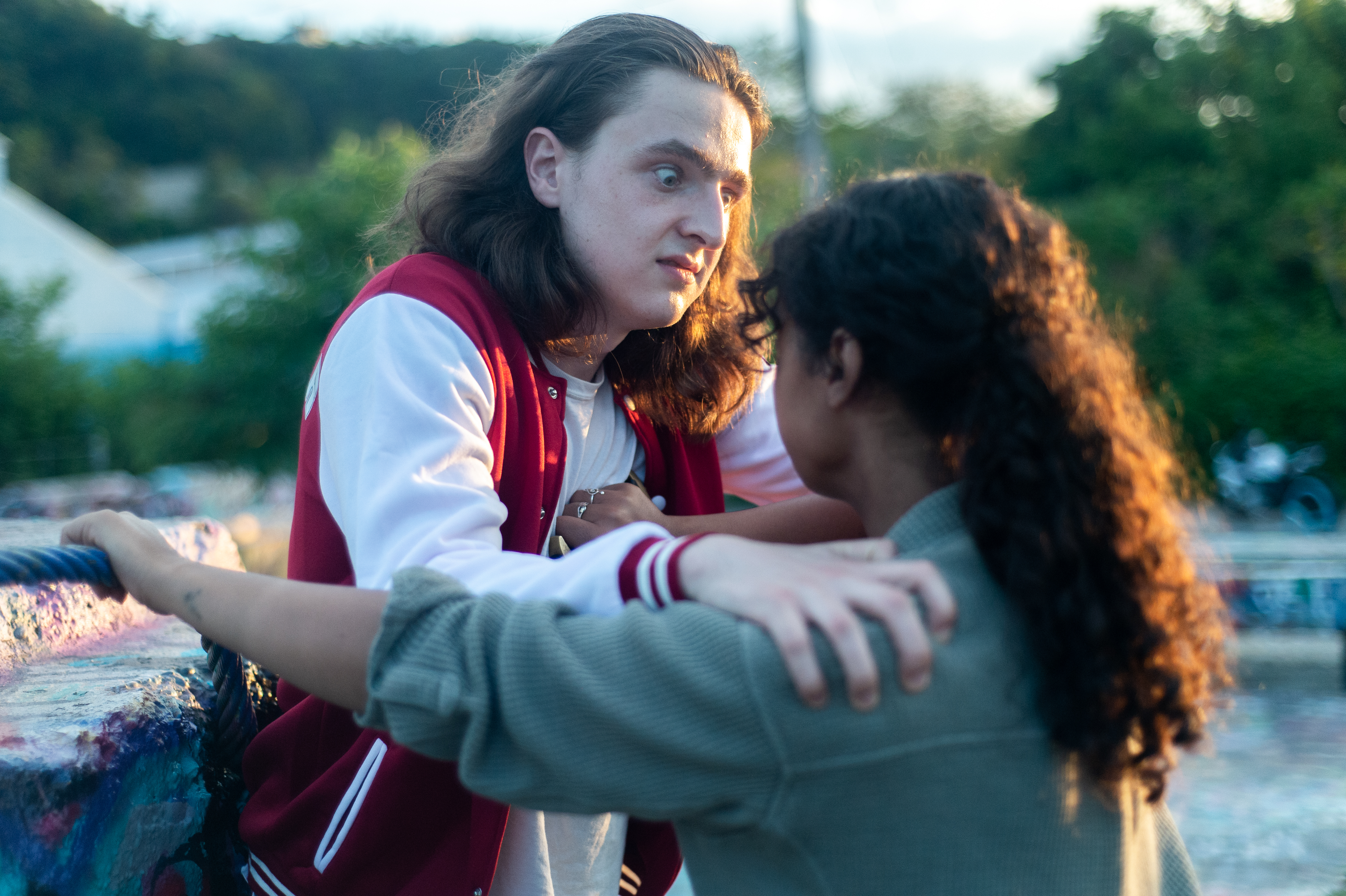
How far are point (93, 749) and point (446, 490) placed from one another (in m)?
0.54

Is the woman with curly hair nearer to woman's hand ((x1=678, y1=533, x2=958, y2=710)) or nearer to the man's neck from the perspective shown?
woman's hand ((x1=678, y1=533, x2=958, y2=710))

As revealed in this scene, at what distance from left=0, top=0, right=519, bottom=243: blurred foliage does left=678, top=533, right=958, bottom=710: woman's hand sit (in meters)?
40.2

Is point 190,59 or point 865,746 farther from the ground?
point 190,59

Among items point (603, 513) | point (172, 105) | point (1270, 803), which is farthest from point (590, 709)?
point (172, 105)

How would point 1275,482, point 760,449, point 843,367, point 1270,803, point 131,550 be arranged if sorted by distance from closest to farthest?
1. point 843,367
2. point 131,550
3. point 760,449
4. point 1270,803
5. point 1275,482

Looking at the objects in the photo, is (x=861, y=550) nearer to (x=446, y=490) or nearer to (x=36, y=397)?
(x=446, y=490)

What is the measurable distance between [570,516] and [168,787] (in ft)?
2.27

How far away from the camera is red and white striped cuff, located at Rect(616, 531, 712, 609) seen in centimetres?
113

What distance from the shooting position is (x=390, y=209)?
2.34m

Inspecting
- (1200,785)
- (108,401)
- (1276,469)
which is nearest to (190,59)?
(108,401)

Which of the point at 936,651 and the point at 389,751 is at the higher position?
the point at 936,651

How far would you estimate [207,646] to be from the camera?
5.35 feet

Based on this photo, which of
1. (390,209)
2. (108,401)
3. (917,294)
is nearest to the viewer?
(917,294)

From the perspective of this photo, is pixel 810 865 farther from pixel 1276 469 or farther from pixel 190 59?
pixel 190 59
